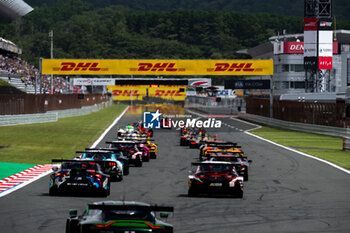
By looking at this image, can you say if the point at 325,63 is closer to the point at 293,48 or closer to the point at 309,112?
the point at 309,112

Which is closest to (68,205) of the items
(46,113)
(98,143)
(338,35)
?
(98,143)

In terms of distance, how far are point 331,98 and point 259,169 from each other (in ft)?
175

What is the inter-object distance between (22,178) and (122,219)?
16.8 meters

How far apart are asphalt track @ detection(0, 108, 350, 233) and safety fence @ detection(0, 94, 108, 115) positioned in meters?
33.5

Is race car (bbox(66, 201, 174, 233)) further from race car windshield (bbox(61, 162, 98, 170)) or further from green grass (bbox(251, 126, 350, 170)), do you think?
green grass (bbox(251, 126, 350, 170))

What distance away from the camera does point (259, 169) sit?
30.1 m

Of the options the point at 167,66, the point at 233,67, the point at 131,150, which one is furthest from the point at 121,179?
the point at 233,67

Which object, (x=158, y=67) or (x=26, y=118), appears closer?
(x=26, y=118)

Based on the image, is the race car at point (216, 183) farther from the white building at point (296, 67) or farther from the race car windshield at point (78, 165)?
the white building at point (296, 67)

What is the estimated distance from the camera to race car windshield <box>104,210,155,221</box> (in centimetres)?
1027

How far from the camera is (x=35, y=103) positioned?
71.9m

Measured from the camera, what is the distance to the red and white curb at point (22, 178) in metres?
22.8

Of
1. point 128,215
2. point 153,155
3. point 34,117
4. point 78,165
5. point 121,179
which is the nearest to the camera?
point 128,215

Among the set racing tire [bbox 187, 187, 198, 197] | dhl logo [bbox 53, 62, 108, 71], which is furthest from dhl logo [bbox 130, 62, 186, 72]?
racing tire [bbox 187, 187, 198, 197]
